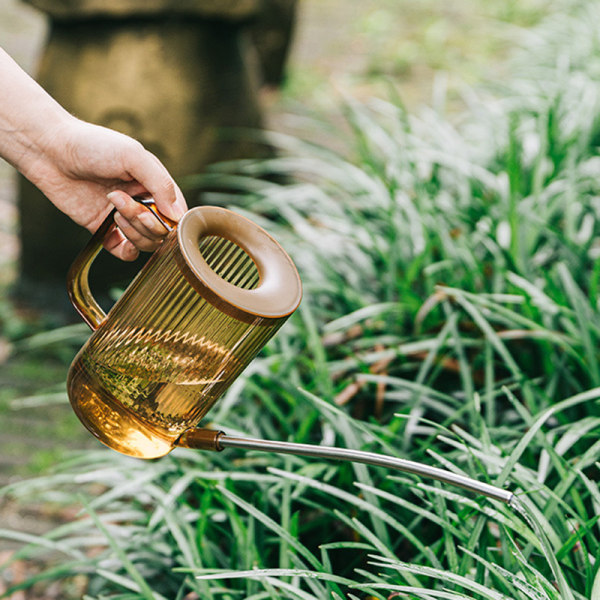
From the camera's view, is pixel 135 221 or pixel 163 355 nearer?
pixel 163 355

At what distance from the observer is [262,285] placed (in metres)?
1.00

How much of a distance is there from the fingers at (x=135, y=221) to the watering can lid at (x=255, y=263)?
0.12m

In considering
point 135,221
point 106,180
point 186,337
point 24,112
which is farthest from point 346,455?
point 24,112

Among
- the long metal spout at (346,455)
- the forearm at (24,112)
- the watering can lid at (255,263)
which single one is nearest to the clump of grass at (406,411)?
the long metal spout at (346,455)

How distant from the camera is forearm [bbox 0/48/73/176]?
1265mm

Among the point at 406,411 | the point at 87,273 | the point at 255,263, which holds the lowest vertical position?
the point at 406,411

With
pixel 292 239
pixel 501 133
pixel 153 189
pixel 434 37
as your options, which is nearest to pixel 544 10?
pixel 434 37

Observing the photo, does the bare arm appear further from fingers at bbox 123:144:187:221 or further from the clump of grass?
the clump of grass

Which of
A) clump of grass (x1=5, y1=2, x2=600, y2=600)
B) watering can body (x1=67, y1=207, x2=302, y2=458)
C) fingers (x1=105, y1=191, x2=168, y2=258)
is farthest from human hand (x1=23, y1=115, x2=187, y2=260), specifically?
clump of grass (x1=5, y1=2, x2=600, y2=600)

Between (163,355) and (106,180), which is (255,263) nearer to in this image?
(163,355)

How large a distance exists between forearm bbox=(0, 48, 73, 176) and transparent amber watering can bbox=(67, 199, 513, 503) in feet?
1.13

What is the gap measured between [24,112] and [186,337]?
1.92 feet

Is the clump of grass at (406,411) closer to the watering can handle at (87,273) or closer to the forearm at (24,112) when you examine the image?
the watering can handle at (87,273)

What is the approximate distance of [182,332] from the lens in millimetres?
992
